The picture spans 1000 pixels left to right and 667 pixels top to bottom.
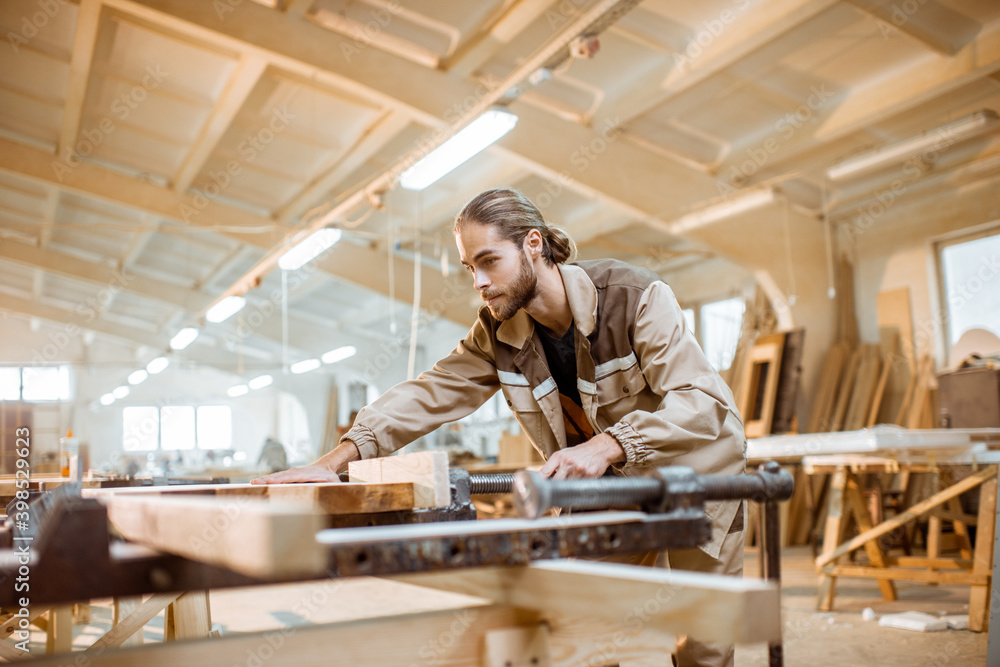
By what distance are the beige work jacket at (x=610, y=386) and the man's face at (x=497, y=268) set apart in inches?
4.0

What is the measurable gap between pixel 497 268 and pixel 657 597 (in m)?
1.04

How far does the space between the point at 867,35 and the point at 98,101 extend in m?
6.15

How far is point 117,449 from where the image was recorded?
11.2m

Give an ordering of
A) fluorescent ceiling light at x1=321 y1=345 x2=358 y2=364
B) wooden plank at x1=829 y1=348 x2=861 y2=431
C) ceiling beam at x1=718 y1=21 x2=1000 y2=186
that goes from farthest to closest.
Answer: fluorescent ceiling light at x1=321 y1=345 x2=358 y2=364 < wooden plank at x1=829 y1=348 x2=861 y2=431 < ceiling beam at x1=718 y1=21 x2=1000 y2=186

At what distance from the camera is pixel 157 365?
11586 millimetres

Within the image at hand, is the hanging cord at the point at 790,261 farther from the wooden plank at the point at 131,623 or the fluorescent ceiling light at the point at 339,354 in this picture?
the fluorescent ceiling light at the point at 339,354

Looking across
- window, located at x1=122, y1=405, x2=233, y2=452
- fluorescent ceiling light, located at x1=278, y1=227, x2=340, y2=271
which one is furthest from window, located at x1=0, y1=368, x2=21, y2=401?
fluorescent ceiling light, located at x1=278, y1=227, x2=340, y2=271

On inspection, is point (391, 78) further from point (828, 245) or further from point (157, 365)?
point (157, 365)

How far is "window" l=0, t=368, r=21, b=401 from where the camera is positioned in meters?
12.7

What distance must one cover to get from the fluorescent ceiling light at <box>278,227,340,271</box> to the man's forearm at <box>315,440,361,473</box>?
5.20 metres

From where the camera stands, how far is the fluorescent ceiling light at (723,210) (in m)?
6.12

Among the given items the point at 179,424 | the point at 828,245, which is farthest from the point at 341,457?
the point at 179,424

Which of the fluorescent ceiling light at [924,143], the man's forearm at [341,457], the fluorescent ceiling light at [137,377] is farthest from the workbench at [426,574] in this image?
the fluorescent ceiling light at [137,377]

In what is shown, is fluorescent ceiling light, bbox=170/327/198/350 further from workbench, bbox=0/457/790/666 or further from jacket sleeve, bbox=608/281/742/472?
workbench, bbox=0/457/790/666
